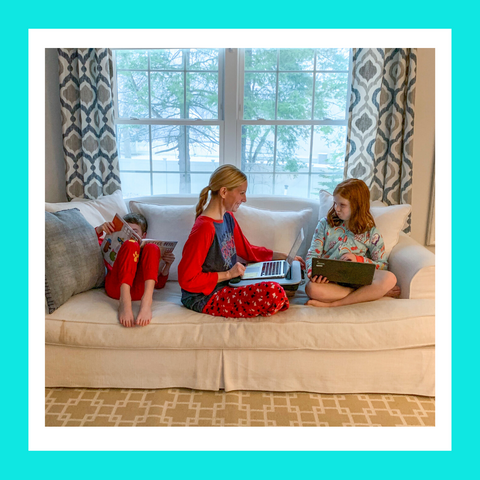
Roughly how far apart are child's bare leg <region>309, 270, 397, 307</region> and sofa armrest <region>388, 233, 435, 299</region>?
84 millimetres

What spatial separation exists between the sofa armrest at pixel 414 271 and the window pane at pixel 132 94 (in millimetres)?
1874

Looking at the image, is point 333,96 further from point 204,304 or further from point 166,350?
point 166,350

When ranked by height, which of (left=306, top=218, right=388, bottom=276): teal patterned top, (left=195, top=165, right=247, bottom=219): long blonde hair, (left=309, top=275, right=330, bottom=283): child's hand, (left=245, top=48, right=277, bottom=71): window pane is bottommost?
(left=309, top=275, right=330, bottom=283): child's hand

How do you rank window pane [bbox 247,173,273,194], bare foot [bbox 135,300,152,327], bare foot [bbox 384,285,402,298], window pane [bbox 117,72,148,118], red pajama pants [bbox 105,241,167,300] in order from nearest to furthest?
bare foot [bbox 135,300,152,327] < red pajama pants [bbox 105,241,167,300] < bare foot [bbox 384,285,402,298] < window pane [bbox 117,72,148,118] < window pane [bbox 247,173,273,194]

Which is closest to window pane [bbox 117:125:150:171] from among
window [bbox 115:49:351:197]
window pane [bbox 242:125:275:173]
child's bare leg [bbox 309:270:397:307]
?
window [bbox 115:49:351:197]

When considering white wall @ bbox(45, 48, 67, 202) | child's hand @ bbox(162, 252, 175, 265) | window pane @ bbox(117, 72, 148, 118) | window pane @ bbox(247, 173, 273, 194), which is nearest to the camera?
child's hand @ bbox(162, 252, 175, 265)

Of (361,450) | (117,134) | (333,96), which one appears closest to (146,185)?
(117,134)

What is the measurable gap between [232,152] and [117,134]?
0.80m

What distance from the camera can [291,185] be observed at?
10.2 ft

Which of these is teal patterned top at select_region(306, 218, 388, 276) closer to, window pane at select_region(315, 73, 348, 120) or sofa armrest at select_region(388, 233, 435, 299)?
sofa armrest at select_region(388, 233, 435, 299)

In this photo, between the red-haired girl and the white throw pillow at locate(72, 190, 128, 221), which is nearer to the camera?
the red-haired girl

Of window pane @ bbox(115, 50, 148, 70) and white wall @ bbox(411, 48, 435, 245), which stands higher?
window pane @ bbox(115, 50, 148, 70)

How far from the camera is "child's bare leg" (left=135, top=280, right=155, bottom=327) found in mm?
1926

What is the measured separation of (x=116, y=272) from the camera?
213 cm
